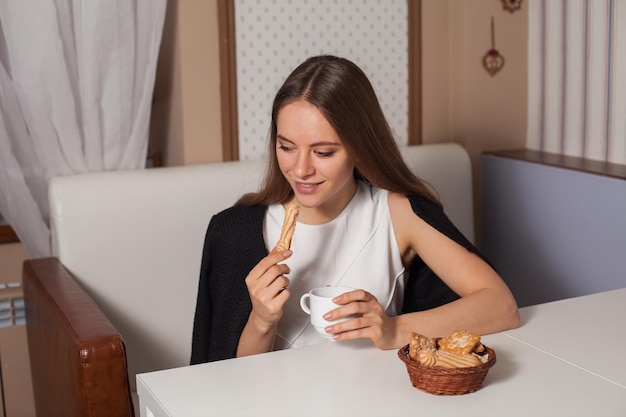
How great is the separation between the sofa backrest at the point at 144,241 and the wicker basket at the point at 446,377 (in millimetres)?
1091

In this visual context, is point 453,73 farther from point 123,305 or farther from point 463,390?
point 463,390

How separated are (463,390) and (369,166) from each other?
25.1 inches

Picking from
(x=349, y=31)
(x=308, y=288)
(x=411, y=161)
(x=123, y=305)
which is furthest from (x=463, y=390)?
(x=349, y=31)

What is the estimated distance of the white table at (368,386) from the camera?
3.94 ft

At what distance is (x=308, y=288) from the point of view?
1.80 metres

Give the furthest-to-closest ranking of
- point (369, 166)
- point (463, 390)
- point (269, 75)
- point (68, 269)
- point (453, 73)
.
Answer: point (453, 73), point (269, 75), point (68, 269), point (369, 166), point (463, 390)

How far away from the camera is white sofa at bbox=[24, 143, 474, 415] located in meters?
2.13

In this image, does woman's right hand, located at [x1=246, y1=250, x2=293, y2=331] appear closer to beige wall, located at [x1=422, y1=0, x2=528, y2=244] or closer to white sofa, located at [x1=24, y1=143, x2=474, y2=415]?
white sofa, located at [x1=24, y1=143, x2=474, y2=415]

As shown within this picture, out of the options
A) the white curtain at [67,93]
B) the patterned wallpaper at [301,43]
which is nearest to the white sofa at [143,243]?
the white curtain at [67,93]

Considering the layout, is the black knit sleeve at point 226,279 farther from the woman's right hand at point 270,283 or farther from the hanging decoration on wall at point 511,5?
the hanging decoration on wall at point 511,5

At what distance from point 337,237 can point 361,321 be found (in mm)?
473

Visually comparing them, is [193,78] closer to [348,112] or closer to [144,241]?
[144,241]

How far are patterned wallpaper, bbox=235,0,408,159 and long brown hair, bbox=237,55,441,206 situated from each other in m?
0.66

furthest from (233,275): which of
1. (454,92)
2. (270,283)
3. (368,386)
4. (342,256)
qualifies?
(454,92)
